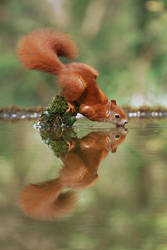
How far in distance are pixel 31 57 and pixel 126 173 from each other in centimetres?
171

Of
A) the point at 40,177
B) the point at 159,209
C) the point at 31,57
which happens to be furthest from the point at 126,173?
the point at 31,57

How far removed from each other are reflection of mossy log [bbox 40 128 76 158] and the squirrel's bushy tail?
1.25 feet

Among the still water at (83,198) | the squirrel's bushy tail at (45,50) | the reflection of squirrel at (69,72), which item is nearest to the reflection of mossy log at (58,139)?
the still water at (83,198)

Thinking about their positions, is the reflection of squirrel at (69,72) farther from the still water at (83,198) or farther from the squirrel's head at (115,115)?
the still water at (83,198)

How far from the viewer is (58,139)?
2205mm

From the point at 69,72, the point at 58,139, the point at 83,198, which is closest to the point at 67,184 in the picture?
the point at 83,198

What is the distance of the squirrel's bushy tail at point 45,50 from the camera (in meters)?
2.81

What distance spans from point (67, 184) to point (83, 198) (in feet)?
0.52

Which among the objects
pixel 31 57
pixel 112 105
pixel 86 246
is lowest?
pixel 86 246

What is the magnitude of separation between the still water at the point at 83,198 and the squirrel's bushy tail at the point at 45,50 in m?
1.04

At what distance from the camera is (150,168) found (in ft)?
4.37

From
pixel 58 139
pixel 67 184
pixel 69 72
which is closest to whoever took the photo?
pixel 67 184

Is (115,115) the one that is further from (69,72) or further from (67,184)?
(67,184)

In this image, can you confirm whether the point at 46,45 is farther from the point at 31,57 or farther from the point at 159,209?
the point at 159,209
